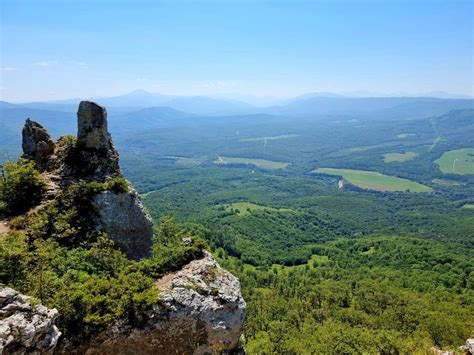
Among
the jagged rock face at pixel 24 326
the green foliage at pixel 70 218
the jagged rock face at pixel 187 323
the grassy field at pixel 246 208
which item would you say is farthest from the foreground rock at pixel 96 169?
the grassy field at pixel 246 208

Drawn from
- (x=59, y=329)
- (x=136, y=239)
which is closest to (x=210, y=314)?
(x=59, y=329)

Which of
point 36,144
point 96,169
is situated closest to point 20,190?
point 96,169

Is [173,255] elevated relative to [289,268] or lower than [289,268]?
elevated

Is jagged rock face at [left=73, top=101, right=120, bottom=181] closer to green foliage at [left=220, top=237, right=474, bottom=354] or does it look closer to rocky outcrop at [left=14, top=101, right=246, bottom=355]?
rocky outcrop at [left=14, top=101, right=246, bottom=355]

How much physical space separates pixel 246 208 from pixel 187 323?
163837 mm

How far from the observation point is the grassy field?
17340cm

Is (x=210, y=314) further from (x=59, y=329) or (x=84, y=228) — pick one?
(x=84, y=228)

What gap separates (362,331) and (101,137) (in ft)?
169

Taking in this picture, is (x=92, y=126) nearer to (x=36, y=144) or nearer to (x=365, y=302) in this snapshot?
(x=36, y=144)

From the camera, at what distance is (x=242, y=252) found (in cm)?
12031

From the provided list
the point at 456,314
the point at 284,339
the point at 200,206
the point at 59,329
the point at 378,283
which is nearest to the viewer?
the point at 59,329

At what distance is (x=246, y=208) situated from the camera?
181 metres

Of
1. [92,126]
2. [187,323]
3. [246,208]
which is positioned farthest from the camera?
[246,208]

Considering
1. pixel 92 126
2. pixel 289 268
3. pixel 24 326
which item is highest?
pixel 92 126
